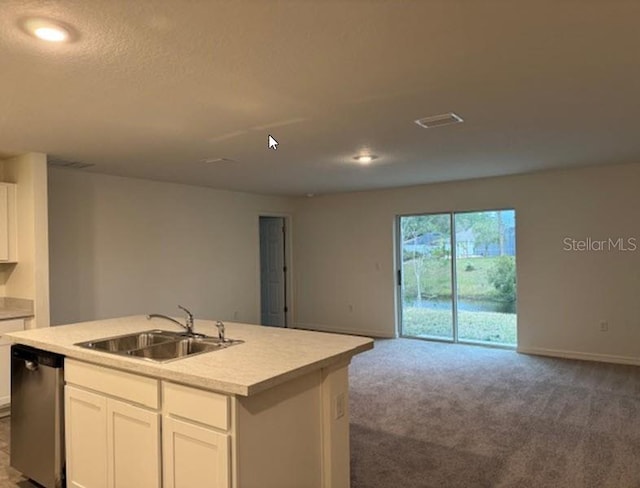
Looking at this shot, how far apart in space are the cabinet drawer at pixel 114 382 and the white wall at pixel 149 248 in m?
2.79

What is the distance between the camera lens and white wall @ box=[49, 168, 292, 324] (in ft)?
16.4

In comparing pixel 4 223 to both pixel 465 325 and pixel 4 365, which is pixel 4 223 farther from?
pixel 465 325

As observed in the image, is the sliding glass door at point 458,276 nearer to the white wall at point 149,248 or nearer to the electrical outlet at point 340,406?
the white wall at point 149,248

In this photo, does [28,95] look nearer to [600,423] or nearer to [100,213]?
[100,213]

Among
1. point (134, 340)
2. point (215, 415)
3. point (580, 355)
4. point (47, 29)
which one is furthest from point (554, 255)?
point (47, 29)

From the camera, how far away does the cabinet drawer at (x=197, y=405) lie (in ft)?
5.99

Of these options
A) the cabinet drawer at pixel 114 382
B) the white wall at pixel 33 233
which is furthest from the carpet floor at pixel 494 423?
the white wall at pixel 33 233

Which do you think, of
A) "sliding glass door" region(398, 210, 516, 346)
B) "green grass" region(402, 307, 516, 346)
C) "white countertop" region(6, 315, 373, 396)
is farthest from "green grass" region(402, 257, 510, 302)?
"white countertop" region(6, 315, 373, 396)

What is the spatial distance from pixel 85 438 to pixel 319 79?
2.34m

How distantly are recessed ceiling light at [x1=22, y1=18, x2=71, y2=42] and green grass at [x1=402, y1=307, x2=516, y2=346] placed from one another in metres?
5.88

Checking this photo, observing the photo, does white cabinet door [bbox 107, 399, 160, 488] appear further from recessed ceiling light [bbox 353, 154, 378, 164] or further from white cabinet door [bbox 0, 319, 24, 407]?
recessed ceiling light [bbox 353, 154, 378, 164]

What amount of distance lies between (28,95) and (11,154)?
6.48ft

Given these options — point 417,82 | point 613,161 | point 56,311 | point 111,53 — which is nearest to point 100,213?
point 56,311

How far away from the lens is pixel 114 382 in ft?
7.52
